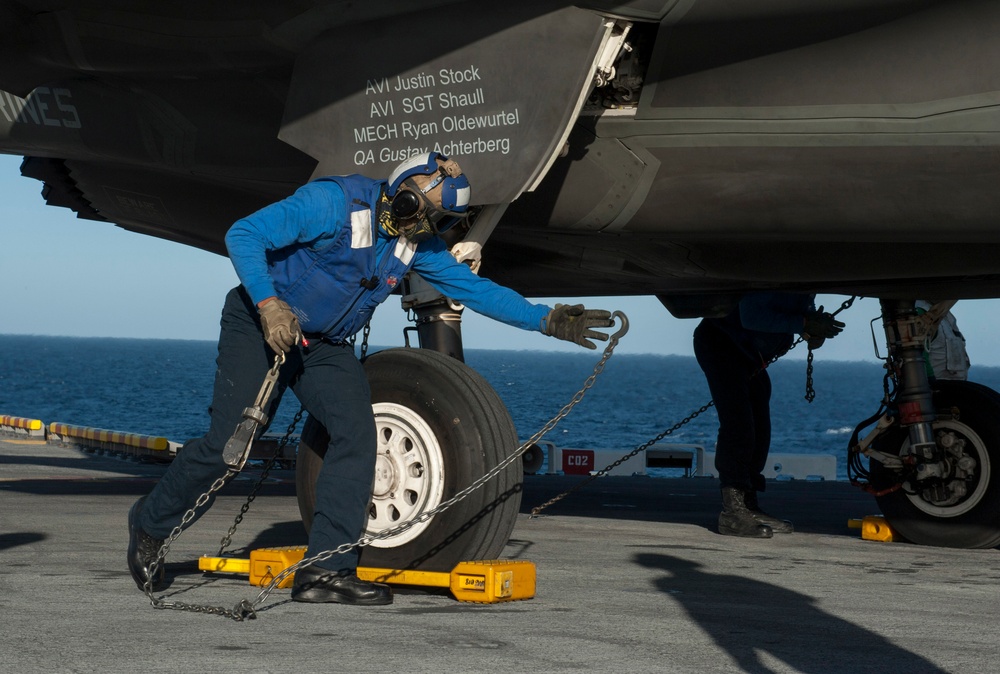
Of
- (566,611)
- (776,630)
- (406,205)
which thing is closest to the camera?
(776,630)

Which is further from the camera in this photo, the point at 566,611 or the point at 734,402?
the point at 734,402

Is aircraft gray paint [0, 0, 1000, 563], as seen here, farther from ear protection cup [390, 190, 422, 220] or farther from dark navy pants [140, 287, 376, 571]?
ear protection cup [390, 190, 422, 220]

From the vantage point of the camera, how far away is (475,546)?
5.26m

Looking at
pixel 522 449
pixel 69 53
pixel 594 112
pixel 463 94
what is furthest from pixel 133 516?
pixel 69 53

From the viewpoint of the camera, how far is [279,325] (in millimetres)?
4504

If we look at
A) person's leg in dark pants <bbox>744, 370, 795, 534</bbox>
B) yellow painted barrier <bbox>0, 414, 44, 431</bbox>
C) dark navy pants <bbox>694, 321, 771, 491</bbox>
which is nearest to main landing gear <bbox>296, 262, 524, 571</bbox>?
dark navy pants <bbox>694, 321, 771, 491</bbox>

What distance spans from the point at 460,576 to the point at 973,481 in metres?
4.02

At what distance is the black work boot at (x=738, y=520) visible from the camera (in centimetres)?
822

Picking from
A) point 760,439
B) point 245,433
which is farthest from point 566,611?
point 760,439

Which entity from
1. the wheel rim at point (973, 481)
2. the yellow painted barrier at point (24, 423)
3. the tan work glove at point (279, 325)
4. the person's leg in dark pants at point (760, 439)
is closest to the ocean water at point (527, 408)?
the yellow painted barrier at point (24, 423)

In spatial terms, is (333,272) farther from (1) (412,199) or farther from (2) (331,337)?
(1) (412,199)

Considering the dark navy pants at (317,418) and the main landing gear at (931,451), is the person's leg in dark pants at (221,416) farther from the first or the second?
the main landing gear at (931,451)

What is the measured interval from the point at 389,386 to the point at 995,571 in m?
3.47

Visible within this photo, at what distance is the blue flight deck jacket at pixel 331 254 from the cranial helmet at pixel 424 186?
11 cm
